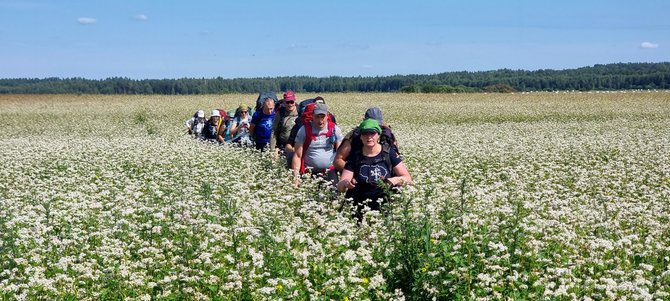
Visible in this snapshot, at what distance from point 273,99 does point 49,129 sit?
20708mm

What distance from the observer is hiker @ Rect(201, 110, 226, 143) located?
702 inches

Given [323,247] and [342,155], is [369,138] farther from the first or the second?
[323,247]

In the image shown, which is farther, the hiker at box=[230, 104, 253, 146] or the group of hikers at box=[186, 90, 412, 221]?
the hiker at box=[230, 104, 253, 146]

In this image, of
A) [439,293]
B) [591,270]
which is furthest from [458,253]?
[591,270]

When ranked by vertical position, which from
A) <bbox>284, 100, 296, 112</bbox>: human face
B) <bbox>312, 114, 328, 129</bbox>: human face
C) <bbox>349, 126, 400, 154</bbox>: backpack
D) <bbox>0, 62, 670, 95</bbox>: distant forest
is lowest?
<bbox>0, 62, 670, 95</bbox>: distant forest

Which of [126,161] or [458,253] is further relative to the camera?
[126,161]

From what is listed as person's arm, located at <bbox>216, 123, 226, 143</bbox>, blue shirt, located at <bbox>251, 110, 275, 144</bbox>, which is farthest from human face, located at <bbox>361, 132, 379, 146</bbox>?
person's arm, located at <bbox>216, 123, 226, 143</bbox>

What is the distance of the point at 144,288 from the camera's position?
18.0ft

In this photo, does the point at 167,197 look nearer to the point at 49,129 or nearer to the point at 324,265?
the point at 324,265

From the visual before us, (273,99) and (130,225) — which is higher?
(273,99)

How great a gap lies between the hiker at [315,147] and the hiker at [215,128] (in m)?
7.55

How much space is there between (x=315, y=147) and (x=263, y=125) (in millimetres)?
3796

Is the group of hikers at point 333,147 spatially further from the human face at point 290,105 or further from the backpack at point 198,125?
the backpack at point 198,125

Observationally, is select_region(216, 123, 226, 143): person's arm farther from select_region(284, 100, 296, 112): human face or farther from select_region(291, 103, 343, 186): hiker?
select_region(291, 103, 343, 186): hiker
